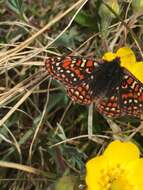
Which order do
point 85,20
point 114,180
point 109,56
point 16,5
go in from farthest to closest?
point 85,20
point 16,5
point 109,56
point 114,180

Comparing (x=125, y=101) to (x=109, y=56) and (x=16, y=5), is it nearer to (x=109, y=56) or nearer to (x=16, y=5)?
(x=109, y=56)

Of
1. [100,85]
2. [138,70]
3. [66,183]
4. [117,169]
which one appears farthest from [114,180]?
[138,70]

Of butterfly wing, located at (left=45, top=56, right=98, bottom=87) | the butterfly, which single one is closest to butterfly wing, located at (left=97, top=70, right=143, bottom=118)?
the butterfly

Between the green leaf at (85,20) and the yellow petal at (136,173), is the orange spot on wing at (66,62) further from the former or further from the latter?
the green leaf at (85,20)

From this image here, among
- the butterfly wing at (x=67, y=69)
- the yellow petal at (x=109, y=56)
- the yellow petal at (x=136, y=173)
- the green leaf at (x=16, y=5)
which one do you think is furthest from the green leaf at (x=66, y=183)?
the green leaf at (x=16, y=5)

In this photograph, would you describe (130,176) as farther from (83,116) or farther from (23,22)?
(23,22)

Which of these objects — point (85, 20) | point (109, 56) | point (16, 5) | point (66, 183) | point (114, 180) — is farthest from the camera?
point (85, 20)

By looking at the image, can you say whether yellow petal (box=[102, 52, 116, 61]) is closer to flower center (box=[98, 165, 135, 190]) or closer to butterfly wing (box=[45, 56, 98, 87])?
butterfly wing (box=[45, 56, 98, 87])
